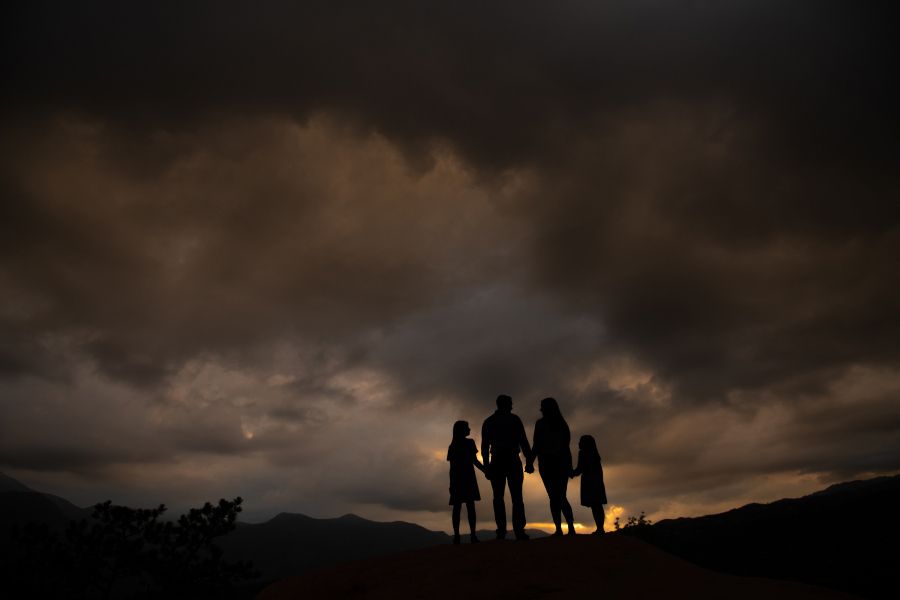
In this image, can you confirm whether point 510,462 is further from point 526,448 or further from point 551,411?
point 551,411

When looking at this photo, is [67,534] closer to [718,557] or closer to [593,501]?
[593,501]

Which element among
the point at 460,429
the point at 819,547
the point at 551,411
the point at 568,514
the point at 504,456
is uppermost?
the point at 551,411

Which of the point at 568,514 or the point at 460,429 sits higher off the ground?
the point at 460,429

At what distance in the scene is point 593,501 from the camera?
1360 centimetres

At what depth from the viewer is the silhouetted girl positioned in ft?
45.1

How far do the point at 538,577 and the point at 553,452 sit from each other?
4.45 metres

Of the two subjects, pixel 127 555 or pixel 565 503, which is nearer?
pixel 565 503

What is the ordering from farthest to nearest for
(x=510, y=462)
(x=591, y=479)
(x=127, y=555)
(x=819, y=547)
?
1. (x=127, y=555)
2. (x=819, y=547)
3. (x=591, y=479)
4. (x=510, y=462)

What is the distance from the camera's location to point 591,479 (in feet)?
45.4

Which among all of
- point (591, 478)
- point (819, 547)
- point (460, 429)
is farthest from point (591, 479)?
point (819, 547)

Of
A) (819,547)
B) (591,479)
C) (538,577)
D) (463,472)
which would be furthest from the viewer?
(819,547)

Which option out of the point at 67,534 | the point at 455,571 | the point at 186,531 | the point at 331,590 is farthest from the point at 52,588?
the point at 455,571

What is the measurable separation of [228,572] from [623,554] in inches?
1654

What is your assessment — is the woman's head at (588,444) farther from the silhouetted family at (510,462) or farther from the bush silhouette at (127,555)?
the bush silhouette at (127,555)
